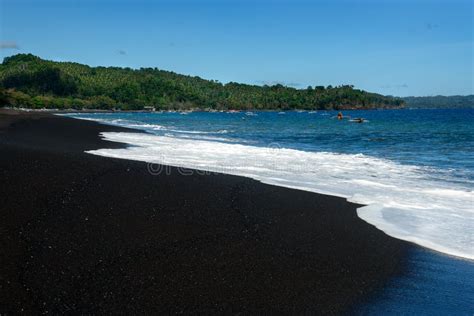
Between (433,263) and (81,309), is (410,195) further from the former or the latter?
(81,309)

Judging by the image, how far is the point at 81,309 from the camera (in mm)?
4379

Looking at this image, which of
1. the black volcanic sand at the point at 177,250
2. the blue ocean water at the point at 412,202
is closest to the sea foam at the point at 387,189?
the blue ocean water at the point at 412,202

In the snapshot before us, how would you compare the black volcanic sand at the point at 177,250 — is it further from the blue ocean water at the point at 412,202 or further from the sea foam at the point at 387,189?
the sea foam at the point at 387,189

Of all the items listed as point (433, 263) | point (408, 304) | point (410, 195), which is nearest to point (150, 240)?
point (408, 304)

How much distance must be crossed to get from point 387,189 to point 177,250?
792 cm

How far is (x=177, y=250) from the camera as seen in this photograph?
245 inches

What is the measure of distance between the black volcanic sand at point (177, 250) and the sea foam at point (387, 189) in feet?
2.33

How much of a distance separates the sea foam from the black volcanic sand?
711mm

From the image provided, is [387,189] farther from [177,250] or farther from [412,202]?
[177,250]

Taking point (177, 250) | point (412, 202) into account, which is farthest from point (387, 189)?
point (177, 250)

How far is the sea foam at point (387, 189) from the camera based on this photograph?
7977 mm

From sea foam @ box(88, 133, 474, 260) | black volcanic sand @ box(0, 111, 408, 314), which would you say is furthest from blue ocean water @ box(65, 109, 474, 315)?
black volcanic sand @ box(0, 111, 408, 314)

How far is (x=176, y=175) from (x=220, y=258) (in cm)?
676

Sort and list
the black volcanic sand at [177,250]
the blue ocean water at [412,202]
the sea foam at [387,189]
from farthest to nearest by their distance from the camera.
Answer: the sea foam at [387,189] → the blue ocean water at [412,202] → the black volcanic sand at [177,250]
